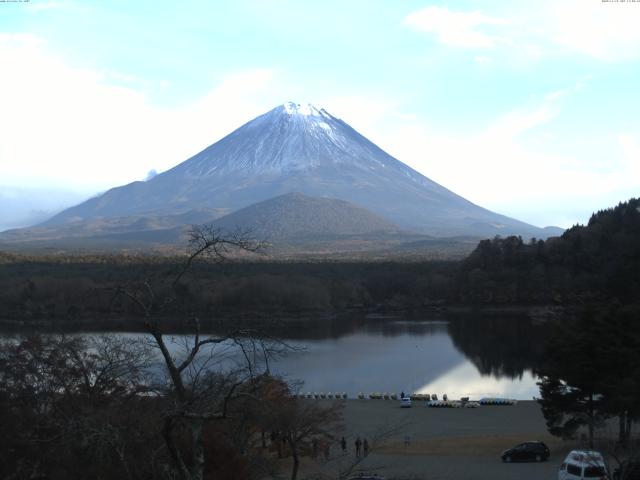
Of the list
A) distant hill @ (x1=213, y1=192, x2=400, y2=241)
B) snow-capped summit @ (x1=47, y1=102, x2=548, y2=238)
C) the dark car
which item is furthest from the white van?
snow-capped summit @ (x1=47, y1=102, x2=548, y2=238)

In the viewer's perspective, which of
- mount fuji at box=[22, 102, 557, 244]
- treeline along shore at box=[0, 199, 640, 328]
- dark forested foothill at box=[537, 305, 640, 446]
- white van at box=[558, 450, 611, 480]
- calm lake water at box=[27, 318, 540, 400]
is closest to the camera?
white van at box=[558, 450, 611, 480]

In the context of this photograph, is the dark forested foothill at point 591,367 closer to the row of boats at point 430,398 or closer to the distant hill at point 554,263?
the row of boats at point 430,398

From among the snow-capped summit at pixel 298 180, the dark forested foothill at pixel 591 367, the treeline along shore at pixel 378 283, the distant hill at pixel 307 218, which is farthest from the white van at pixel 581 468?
the snow-capped summit at pixel 298 180

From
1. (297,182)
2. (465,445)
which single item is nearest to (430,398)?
(465,445)

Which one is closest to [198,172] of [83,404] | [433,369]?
[433,369]

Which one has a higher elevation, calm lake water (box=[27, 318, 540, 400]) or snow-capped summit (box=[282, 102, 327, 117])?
snow-capped summit (box=[282, 102, 327, 117])

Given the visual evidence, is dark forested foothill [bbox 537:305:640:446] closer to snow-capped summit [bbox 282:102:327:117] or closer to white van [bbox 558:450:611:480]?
white van [bbox 558:450:611:480]

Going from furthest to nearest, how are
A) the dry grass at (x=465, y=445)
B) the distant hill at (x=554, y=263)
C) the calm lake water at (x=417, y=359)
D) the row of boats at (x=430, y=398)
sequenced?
the distant hill at (x=554, y=263), the calm lake water at (x=417, y=359), the row of boats at (x=430, y=398), the dry grass at (x=465, y=445)
